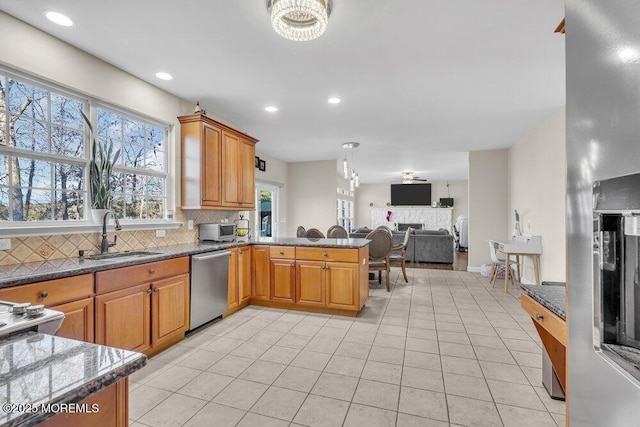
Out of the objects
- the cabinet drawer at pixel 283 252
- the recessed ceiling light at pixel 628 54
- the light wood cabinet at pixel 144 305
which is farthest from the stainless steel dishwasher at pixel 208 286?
the recessed ceiling light at pixel 628 54

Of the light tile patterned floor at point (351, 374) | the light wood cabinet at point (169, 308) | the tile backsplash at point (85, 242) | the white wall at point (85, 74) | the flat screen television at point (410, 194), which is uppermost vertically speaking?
the white wall at point (85, 74)

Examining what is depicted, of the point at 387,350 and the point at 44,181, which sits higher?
the point at 44,181

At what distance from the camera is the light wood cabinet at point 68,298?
5.46 feet

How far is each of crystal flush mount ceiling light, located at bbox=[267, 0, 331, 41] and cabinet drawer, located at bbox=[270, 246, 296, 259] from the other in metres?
2.35

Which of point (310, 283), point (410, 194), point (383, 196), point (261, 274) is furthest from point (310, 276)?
point (383, 196)

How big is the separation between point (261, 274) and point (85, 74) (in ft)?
8.85

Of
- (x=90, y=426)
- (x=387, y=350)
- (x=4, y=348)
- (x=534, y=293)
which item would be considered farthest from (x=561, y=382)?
(x=4, y=348)

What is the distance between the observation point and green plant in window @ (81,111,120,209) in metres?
2.61

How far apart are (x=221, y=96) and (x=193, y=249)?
1872 mm

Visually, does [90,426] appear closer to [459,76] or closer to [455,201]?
[459,76]

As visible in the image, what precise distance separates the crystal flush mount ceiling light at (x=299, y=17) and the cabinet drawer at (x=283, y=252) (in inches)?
92.6

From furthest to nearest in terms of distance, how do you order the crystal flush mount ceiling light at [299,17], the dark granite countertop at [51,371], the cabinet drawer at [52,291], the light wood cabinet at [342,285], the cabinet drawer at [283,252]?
the cabinet drawer at [283,252] → the light wood cabinet at [342,285] → the crystal flush mount ceiling light at [299,17] → the cabinet drawer at [52,291] → the dark granite countertop at [51,371]

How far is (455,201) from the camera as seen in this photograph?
459 inches

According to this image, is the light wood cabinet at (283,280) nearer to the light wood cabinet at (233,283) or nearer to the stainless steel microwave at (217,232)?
the light wood cabinet at (233,283)
